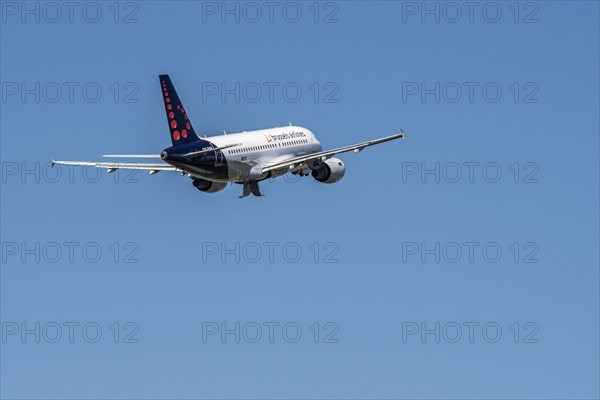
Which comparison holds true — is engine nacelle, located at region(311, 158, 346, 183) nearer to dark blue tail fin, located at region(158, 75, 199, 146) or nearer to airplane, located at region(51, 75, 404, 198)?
airplane, located at region(51, 75, 404, 198)

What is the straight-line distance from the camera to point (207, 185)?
187750 mm

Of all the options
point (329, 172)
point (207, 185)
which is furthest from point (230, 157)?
point (329, 172)

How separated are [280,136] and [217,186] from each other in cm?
1143

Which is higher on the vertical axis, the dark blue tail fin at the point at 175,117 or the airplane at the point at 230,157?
the dark blue tail fin at the point at 175,117

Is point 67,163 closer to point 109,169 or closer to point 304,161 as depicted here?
point 109,169

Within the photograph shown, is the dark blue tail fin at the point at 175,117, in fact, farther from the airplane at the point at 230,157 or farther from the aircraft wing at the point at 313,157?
the aircraft wing at the point at 313,157

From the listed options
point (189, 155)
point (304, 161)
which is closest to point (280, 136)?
point (304, 161)

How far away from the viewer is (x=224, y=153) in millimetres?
183375

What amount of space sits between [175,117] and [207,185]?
8.21 metres

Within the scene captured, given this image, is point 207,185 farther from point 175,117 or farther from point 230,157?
point 175,117

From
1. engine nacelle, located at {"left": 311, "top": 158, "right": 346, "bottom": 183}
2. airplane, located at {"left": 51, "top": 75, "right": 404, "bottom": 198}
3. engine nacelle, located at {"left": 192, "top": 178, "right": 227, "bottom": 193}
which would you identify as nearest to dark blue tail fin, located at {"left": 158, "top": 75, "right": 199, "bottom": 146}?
airplane, located at {"left": 51, "top": 75, "right": 404, "bottom": 198}

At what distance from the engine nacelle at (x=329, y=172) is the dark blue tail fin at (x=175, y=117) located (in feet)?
57.0

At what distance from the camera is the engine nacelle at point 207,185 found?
616 ft

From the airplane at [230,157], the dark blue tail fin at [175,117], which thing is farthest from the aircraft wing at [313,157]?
the dark blue tail fin at [175,117]
